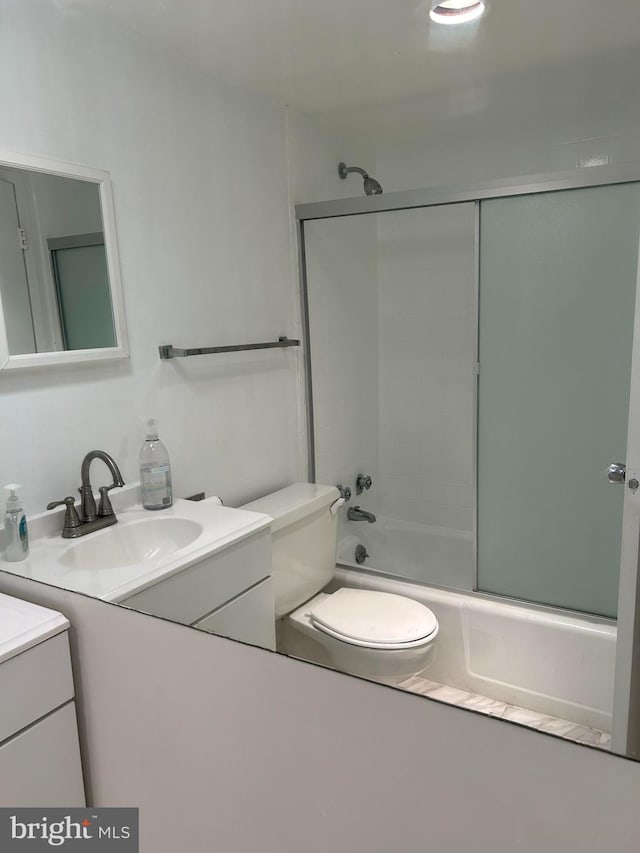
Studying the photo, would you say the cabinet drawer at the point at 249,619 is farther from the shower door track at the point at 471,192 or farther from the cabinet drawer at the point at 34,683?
the shower door track at the point at 471,192

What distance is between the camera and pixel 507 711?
79 cm

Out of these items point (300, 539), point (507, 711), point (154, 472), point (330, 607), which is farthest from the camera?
point (154, 472)

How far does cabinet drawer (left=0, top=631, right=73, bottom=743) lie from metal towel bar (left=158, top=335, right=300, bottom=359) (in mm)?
667

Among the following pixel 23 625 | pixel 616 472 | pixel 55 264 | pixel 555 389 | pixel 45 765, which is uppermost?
pixel 55 264

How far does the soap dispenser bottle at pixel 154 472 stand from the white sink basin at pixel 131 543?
0.19 feet

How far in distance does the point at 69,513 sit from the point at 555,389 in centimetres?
109

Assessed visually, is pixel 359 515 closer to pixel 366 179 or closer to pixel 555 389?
pixel 555 389

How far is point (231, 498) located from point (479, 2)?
107cm

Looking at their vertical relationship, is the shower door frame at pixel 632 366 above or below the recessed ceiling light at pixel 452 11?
below

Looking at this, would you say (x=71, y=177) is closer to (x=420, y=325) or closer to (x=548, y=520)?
(x=420, y=325)

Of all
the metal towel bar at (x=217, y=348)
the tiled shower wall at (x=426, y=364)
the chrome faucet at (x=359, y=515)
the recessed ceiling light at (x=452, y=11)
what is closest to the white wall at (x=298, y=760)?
the chrome faucet at (x=359, y=515)

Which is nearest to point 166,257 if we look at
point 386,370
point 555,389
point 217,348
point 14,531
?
point 217,348

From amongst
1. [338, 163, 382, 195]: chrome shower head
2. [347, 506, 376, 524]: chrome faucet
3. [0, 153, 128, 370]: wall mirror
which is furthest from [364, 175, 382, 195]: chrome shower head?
[347, 506, 376, 524]: chrome faucet

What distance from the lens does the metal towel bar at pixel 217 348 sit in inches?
53.4
